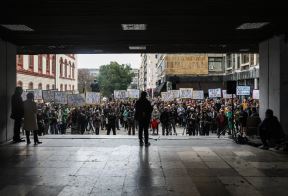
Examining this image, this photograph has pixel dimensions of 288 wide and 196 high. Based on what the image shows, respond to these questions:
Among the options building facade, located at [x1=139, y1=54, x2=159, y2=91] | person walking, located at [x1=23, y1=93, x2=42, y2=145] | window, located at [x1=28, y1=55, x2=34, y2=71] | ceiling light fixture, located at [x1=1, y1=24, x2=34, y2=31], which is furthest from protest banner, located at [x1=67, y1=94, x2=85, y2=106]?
building facade, located at [x1=139, y1=54, x2=159, y2=91]

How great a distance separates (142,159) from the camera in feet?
38.6

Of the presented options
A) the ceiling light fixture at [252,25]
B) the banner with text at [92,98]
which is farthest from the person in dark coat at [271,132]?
the banner with text at [92,98]

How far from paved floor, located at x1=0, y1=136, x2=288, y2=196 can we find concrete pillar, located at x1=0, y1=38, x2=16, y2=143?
49.2 inches

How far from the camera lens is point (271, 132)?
45.7ft

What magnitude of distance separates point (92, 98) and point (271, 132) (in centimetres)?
1770

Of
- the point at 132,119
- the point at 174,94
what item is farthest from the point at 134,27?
the point at 174,94

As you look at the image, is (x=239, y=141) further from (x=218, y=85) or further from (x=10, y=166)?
(x=218, y=85)

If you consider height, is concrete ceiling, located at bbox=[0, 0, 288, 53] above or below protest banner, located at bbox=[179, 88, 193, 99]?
above

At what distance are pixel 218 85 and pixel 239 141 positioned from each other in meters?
42.2

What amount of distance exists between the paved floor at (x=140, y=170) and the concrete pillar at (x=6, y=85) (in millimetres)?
1249

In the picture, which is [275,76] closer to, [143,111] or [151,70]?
[143,111]

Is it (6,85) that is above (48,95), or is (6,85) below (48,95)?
above

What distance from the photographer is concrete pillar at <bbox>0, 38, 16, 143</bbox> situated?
15312 mm

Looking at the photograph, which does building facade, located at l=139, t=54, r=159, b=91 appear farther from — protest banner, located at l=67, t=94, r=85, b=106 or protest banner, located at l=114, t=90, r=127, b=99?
A: protest banner, located at l=67, t=94, r=85, b=106
